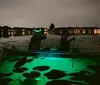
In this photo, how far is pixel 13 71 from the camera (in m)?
11.2

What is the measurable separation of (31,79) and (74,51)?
15.5 feet

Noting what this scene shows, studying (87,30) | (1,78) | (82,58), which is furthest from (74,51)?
(87,30)

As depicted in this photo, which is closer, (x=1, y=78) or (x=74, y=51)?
(x=1, y=78)

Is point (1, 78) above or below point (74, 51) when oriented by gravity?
below

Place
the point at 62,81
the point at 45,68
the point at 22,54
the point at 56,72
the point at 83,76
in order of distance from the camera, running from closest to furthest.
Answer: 1. the point at 62,81
2. the point at 83,76
3. the point at 56,72
4. the point at 45,68
5. the point at 22,54

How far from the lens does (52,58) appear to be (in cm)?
1298

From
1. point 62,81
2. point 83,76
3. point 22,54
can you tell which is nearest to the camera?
point 62,81

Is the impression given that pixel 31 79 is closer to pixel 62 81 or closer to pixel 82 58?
pixel 62 81

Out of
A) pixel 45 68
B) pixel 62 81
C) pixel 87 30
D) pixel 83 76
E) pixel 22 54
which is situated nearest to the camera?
pixel 62 81

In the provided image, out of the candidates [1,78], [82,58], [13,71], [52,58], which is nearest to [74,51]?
[82,58]

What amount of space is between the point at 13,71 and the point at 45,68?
1.78 metres

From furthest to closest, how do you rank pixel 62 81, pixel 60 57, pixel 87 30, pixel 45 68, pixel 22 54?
pixel 87 30, pixel 22 54, pixel 60 57, pixel 45 68, pixel 62 81

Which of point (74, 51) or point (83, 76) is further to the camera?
point (74, 51)

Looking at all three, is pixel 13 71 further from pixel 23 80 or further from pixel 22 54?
pixel 22 54
